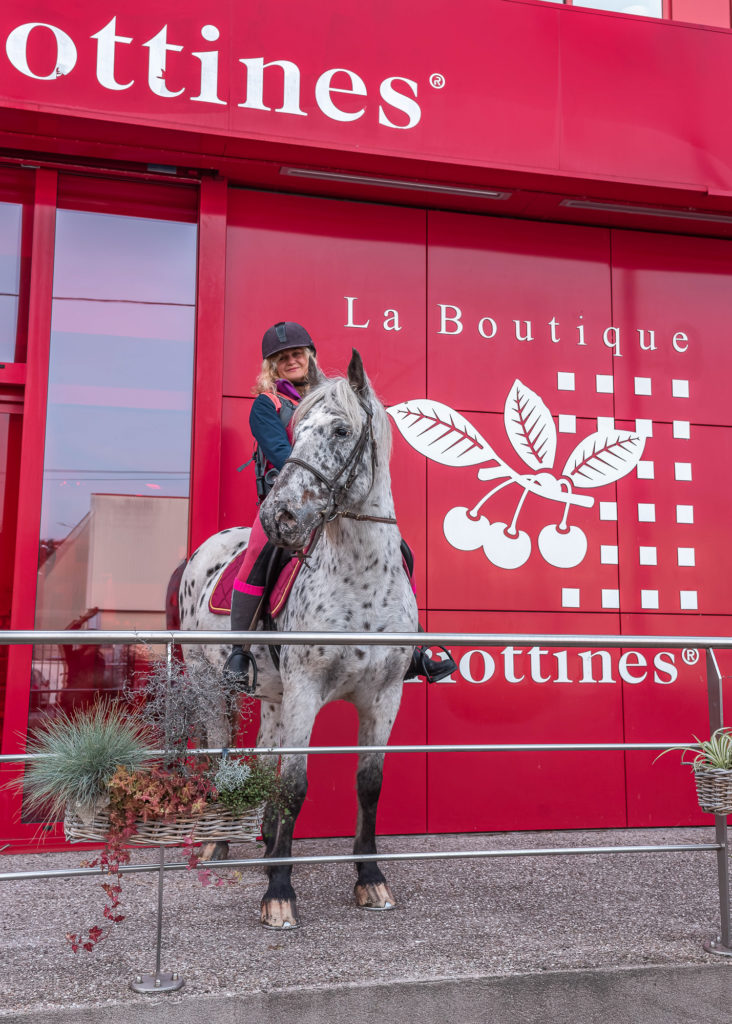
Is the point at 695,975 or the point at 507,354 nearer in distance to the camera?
the point at 695,975

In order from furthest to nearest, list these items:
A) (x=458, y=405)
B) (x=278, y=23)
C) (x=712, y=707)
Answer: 1. (x=458, y=405)
2. (x=278, y=23)
3. (x=712, y=707)

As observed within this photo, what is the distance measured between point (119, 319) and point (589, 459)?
349 cm

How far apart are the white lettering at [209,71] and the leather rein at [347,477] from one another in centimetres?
288

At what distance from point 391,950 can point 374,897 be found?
626mm

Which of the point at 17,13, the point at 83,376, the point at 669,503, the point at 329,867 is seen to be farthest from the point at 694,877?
the point at 17,13

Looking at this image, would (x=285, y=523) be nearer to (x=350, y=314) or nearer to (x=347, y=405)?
(x=347, y=405)

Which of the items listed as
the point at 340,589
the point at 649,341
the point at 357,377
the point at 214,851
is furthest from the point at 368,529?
the point at 649,341

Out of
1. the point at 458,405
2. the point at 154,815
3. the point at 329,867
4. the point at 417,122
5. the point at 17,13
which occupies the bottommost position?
the point at 329,867

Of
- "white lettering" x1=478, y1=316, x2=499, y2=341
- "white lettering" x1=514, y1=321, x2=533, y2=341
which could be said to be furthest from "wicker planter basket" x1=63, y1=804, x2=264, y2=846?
"white lettering" x1=514, y1=321, x2=533, y2=341

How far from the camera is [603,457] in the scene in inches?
251

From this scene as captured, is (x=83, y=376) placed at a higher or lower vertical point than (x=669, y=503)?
higher

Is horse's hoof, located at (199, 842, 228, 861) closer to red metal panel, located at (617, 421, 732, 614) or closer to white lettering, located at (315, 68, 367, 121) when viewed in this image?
red metal panel, located at (617, 421, 732, 614)

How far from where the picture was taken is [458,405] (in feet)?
20.5

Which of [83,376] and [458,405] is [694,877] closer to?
[458,405]
